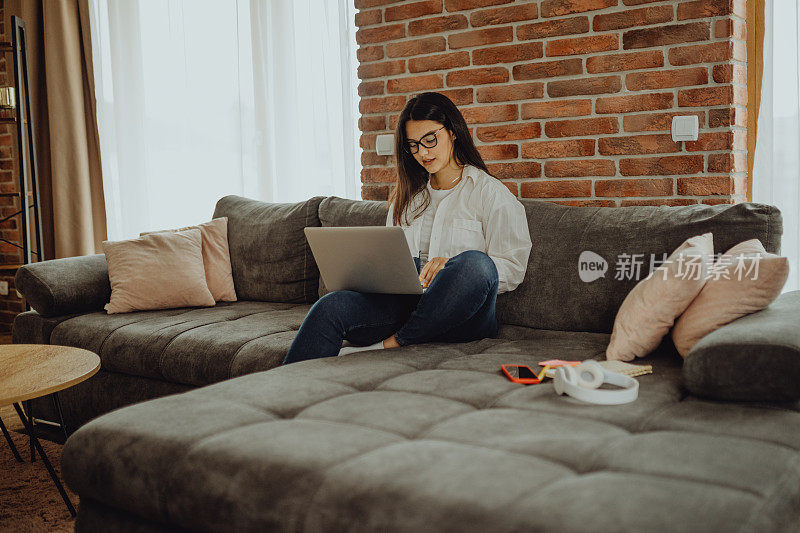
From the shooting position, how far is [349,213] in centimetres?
291

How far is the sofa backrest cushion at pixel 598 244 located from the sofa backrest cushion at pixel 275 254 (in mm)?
948

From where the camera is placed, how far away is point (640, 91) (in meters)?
2.61

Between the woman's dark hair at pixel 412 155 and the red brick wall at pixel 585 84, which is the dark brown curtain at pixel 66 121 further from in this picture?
the woman's dark hair at pixel 412 155

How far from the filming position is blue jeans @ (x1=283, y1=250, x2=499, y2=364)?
2.03 m

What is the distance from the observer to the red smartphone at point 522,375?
1.63 metres

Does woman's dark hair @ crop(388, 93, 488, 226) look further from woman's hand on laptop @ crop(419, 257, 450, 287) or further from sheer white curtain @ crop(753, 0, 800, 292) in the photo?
sheer white curtain @ crop(753, 0, 800, 292)

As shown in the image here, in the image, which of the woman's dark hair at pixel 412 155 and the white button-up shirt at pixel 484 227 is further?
the woman's dark hair at pixel 412 155

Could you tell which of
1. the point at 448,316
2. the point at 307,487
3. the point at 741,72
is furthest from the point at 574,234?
the point at 307,487

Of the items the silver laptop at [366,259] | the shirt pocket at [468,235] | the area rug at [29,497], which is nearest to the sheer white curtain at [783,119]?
the shirt pocket at [468,235]

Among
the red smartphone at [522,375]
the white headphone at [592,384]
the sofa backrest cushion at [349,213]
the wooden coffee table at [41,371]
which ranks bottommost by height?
the wooden coffee table at [41,371]

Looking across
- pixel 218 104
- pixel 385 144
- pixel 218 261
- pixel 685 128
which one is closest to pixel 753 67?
pixel 685 128

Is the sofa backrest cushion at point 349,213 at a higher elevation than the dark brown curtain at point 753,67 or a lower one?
lower

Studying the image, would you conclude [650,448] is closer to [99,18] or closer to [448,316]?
[448,316]

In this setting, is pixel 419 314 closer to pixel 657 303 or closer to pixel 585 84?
pixel 657 303
